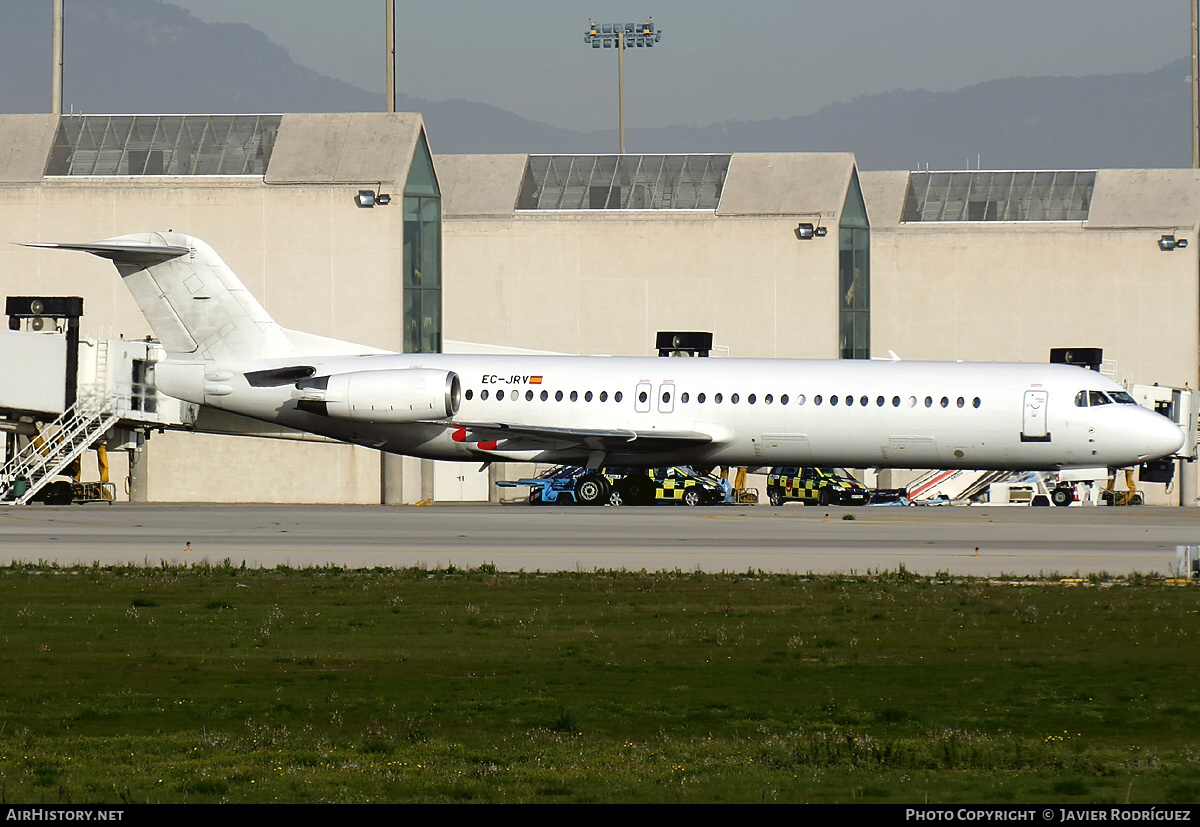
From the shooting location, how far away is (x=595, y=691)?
43.3 feet

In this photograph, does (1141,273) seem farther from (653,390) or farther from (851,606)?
(851,606)

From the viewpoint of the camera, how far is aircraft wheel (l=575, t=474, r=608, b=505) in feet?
141

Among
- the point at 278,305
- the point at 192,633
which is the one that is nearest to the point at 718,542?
the point at 192,633

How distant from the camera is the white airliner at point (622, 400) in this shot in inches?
1553

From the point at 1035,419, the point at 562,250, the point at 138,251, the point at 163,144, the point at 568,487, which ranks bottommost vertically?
the point at 568,487

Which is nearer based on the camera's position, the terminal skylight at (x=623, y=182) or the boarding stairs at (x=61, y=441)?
the boarding stairs at (x=61, y=441)

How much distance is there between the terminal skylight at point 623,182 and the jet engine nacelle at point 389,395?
23370 mm

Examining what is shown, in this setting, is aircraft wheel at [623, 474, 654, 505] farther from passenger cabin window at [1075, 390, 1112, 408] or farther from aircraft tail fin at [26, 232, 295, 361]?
passenger cabin window at [1075, 390, 1112, 408]

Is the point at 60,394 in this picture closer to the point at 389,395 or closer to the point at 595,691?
the point at 389,395

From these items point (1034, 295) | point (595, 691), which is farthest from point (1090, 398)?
point (595, 691)

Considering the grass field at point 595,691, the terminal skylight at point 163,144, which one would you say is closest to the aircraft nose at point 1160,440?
the grass field at point 595,691

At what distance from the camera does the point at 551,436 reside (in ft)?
132

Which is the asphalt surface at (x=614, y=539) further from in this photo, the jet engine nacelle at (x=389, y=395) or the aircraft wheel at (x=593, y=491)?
the aircraft wheel at (x=593, y=491)

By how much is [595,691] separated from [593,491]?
97.8ft
